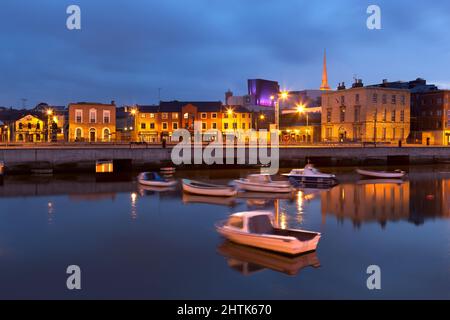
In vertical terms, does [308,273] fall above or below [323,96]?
below

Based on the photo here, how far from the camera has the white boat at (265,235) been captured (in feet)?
69.9

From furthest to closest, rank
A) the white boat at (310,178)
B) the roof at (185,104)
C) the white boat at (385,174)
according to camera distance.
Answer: the roof at (185,104) < the white boat at (385,174) < the white boat at (310,178)

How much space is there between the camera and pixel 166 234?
27.5 meters

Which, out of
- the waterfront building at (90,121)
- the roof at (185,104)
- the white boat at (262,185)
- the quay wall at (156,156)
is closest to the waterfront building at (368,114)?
the quay wall at (156,156)

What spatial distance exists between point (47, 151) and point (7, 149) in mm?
4893

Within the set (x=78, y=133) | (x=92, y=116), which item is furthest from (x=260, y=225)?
(x=78, y=133)

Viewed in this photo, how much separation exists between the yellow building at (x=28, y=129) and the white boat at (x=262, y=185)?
78.0m

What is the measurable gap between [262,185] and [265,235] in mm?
22307

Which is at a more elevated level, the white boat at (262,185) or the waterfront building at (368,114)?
the waterfront building at (368,114)

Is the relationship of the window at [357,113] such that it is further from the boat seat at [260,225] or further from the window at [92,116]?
the boat seat at [260,225]

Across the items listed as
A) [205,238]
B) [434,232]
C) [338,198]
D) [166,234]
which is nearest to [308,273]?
[205,238]
